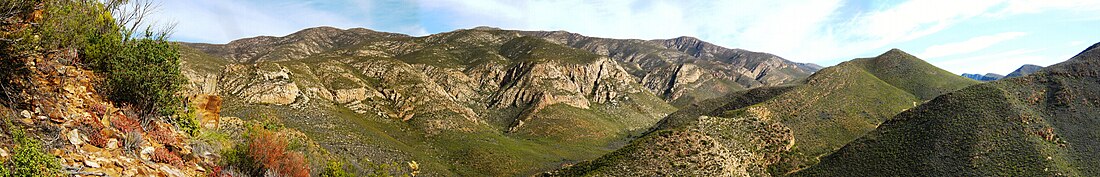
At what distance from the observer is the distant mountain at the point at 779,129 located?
5922 cm

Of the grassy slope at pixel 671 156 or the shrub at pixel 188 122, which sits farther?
the grassy slope at pixel 671 156

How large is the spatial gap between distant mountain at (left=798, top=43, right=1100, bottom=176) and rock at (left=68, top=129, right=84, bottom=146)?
74.6 m

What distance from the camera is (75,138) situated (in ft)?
34.5

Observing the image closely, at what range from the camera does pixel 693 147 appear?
6184 centimetres

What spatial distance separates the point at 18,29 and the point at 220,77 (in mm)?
100335

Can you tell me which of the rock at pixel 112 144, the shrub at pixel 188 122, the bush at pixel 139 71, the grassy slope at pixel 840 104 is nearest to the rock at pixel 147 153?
the rock at pixel 112 144

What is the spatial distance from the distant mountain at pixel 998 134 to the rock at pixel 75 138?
245 feet

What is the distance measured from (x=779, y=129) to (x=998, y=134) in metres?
26.7

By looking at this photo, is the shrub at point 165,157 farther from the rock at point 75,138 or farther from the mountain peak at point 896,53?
the mountain peak at point 896,53

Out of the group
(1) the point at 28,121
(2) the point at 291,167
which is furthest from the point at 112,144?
(2) the point at 291,167

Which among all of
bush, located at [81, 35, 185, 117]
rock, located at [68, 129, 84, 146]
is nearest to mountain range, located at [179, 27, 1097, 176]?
bush, located at [81, 35, 185, 117]

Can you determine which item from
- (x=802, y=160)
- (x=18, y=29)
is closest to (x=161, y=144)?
(x=18, y=29)

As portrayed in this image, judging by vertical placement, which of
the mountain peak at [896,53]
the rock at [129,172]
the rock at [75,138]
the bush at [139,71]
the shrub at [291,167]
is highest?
the mountain peak at [896,53]

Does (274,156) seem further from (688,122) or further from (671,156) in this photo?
(688,122)
